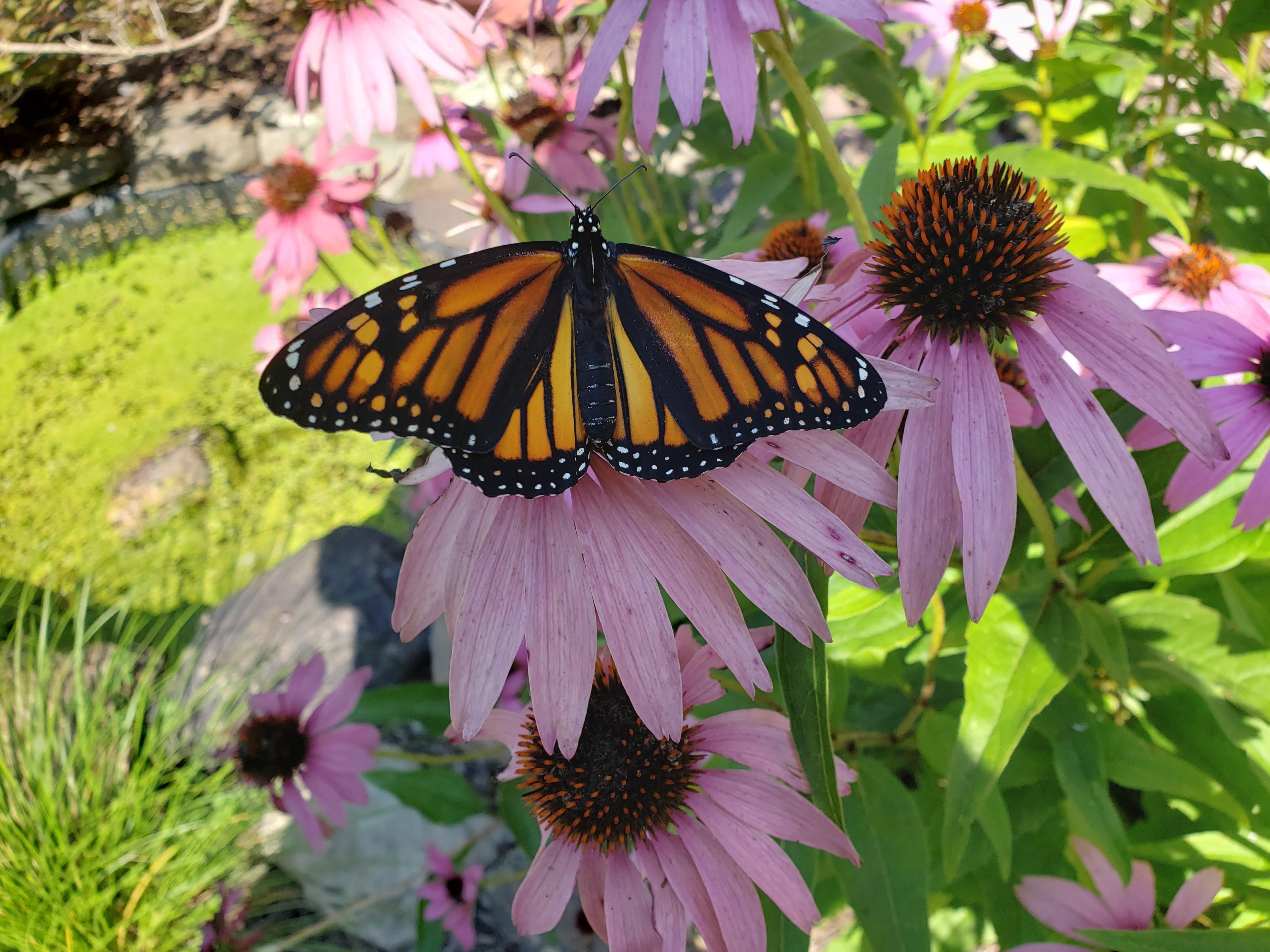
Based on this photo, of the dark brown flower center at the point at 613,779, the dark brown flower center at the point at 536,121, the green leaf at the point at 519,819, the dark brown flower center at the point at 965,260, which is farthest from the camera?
the dark brown flower center at the point at 536,121

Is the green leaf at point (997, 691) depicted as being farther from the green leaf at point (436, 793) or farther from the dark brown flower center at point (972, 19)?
the dark brown flower center at point (972, 19)

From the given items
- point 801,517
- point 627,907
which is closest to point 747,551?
point 801,517

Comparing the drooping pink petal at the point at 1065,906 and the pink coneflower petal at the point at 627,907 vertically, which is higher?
the pink coneflower petal at the point at 627,907

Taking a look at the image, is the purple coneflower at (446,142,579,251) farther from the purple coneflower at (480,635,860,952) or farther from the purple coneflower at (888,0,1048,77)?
the purple coneflower at (480,635,860,952)

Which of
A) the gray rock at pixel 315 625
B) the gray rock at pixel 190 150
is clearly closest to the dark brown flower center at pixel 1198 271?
the gray rock at pixel 315 625

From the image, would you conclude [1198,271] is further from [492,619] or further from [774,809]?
[492,619]

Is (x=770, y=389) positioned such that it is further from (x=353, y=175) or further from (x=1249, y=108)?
(x=353, y=175)
